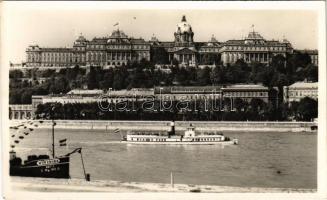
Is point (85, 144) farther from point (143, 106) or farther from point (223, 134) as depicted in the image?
point (223, 134)

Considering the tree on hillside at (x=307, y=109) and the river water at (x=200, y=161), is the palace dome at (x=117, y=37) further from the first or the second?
the tree on hillside at (x=307, y=109)

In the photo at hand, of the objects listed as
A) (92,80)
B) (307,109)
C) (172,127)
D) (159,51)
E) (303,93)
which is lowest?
(172,127)

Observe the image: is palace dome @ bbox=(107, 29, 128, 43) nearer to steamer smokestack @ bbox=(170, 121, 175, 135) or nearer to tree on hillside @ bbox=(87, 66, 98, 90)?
tree on hillside @ bbox=(87, 66, 98, 90)

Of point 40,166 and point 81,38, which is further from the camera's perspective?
point 81,38

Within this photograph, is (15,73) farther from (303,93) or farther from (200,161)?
(303,93)

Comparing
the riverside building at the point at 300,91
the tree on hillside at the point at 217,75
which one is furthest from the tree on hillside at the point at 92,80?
the riverside building at the point at 300,91

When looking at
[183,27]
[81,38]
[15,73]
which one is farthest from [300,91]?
[15,73]

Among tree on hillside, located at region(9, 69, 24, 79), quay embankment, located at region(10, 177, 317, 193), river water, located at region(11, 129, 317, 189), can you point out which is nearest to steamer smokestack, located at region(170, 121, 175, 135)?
river water, located at region(11, 129, 317, 189)
